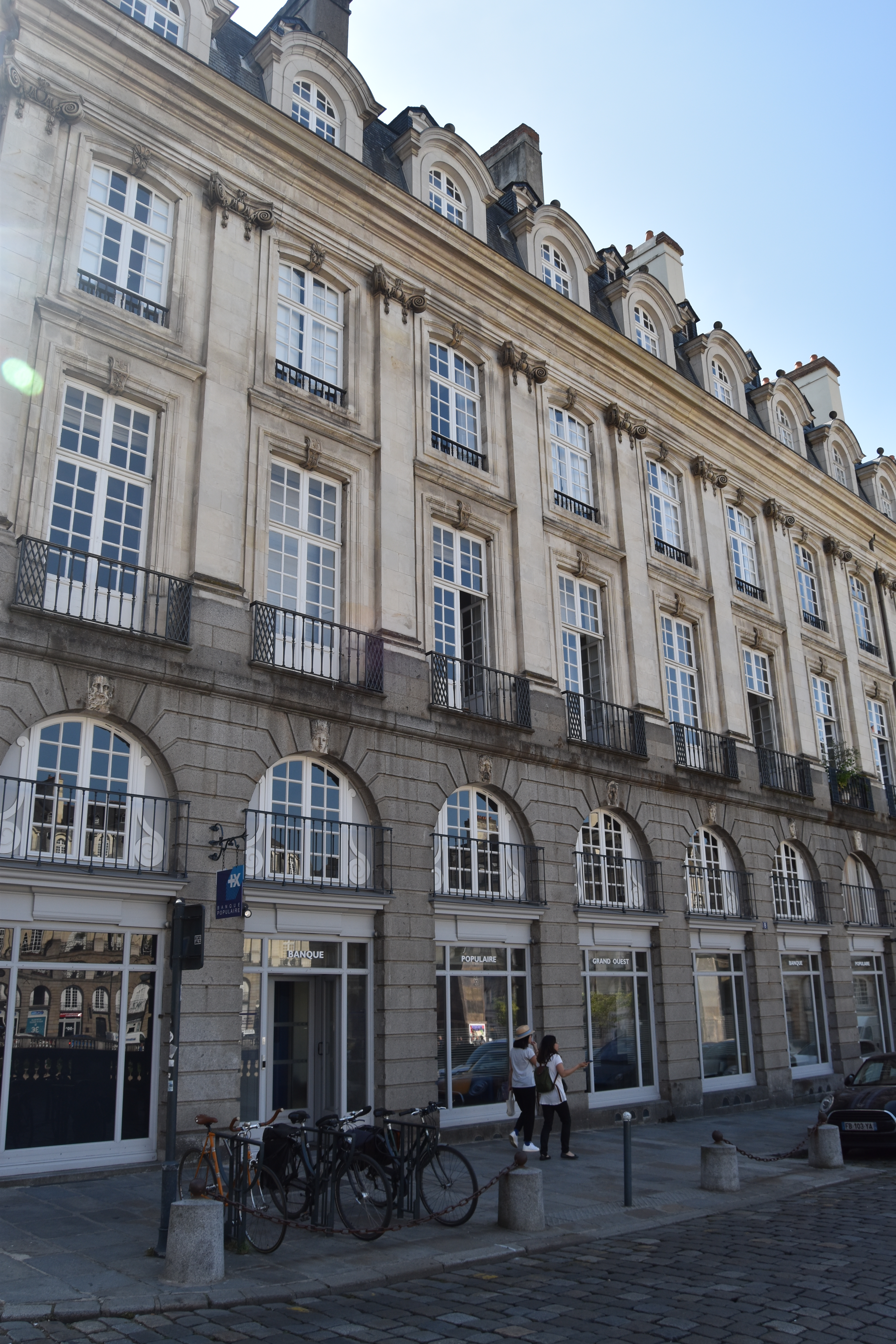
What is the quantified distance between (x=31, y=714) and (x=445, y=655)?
24.3ft

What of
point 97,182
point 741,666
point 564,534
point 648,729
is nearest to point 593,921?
point 648,729

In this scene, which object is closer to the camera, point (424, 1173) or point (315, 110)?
point (424, 1173)

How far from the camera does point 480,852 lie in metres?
17.8

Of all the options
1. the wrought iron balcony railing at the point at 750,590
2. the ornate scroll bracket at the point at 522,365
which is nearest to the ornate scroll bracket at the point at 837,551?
the wrought iron balcony railing at the point at 750,590

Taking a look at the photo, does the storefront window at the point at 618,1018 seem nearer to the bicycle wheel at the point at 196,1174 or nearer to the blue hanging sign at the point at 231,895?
the bicycle wheel at the point at 196,1174

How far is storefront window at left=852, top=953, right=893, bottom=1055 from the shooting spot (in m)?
27.3

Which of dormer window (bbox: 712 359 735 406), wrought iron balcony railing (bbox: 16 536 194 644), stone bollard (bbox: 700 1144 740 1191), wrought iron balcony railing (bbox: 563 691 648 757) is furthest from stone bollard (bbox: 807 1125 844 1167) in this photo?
dormer window (bbox: 712 359 735 406)

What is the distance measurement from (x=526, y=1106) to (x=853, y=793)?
18.3 metres

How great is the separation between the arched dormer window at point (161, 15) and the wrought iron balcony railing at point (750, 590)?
17.4 m

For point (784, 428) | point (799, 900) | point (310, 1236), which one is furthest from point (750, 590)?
point (310, 1236)

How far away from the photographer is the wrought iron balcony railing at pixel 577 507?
71.9ft

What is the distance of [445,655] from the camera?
59.2 feet

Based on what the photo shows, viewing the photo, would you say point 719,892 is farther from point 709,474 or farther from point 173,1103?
point 173,1103

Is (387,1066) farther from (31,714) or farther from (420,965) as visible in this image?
(31,714)
